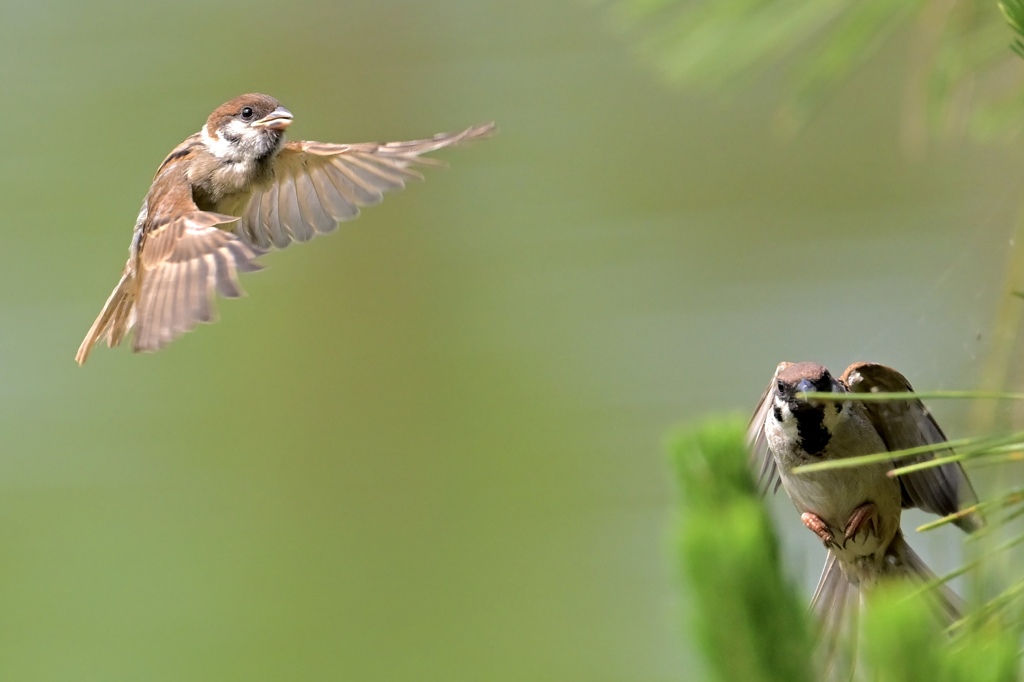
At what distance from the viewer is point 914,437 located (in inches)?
36.9

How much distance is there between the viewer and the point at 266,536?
4.44 metres

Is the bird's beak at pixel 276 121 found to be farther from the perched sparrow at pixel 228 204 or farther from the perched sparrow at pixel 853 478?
the perched sparrow at pixel 853 478

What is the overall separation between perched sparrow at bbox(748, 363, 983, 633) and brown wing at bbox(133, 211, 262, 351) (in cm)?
45

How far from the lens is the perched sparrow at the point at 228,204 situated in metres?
1.18

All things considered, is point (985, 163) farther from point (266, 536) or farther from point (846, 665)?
point (846, 665)

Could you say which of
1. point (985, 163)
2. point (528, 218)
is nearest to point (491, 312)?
point (528, 218)

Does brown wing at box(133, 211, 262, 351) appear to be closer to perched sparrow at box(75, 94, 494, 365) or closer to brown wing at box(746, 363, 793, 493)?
perched sparrow at box(75, 94, 494, 365)

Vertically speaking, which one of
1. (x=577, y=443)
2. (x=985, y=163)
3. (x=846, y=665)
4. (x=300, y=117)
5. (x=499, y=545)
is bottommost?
(x=846, y=665)

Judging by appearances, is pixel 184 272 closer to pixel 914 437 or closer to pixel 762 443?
pixel 762 443

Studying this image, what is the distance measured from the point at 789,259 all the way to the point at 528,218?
118 cm

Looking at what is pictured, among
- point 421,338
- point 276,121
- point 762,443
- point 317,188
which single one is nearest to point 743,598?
point 762,443

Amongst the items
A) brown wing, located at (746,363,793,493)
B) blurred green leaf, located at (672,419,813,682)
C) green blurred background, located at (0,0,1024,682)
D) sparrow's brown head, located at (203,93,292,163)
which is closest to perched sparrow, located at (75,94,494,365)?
sparrow's brown head, located at (203,93,292,163)

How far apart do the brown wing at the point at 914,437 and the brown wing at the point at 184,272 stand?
49cm

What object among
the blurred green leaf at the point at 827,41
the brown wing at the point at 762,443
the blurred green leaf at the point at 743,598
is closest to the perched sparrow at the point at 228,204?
the blurred green leaf at the point at 827,41
